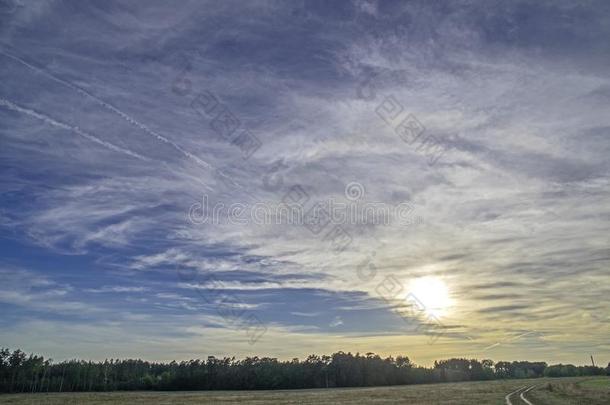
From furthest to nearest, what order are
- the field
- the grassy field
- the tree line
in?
the tree line
the field
the grassy field

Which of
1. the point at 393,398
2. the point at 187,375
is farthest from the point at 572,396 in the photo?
the point at 187,375

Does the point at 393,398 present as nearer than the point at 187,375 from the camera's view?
Yes

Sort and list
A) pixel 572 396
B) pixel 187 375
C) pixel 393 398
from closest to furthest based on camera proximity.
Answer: pixel 572 396 < pixel 393 398 < pixel 187 375

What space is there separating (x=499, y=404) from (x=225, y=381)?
130039mm

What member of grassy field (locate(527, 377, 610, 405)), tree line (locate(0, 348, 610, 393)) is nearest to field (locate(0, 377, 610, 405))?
grassy field (locate(527, 377, 610, 405))

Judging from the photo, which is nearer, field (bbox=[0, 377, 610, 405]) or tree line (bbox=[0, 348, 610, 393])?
field (bbox=[0, 377, 610, 405])

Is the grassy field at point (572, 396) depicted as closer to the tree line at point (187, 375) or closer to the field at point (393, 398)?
the field at point (393, 398)

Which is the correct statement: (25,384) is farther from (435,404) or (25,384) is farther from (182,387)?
(435,404)

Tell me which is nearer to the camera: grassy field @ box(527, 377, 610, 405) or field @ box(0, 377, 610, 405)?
grassy field @ box(527, 377, 610, 405)

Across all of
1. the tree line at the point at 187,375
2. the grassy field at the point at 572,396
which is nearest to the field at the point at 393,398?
the grassy field at the point at 572,396

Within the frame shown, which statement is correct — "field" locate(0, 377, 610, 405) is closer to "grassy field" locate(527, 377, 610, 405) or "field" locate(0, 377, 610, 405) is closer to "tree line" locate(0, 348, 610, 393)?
"grassy field" locate(527, 377, 610, 405)

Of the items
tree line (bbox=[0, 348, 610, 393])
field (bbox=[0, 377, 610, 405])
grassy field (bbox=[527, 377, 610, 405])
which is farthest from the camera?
tree line (bbox=[0, 348, 610, 393])

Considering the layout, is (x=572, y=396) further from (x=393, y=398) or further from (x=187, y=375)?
(x=187, y=375)

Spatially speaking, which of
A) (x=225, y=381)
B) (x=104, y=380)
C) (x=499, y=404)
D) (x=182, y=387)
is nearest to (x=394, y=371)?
(x=225, y=381)
